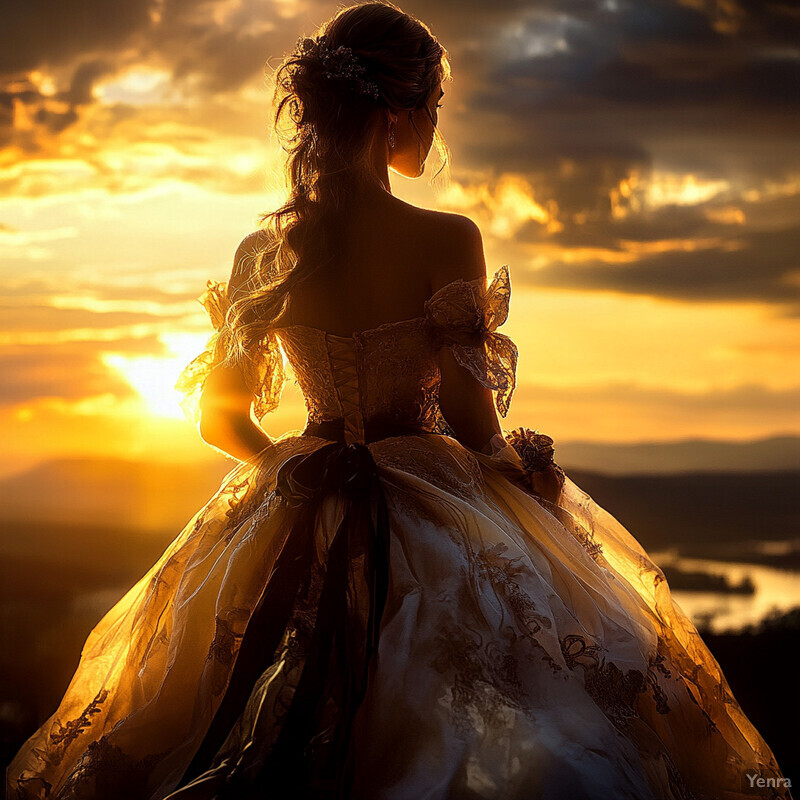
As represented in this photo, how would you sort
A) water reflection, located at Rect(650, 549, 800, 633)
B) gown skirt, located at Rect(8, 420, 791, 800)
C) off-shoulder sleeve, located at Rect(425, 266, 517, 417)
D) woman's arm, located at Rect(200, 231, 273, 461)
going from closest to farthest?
gown skirt, located at Rect(8, 420, 791, 800)
off-shoulder sleeve, located at Rect(425, 266, 517, 417)
woman's arm, located at Rect(200, 231, 273, 461)
water reflection, located at Rect(650, 549, 800, 633)

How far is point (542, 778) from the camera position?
1287 mm

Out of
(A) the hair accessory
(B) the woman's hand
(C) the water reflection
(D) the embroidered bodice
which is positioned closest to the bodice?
(D) the embroidered bodice

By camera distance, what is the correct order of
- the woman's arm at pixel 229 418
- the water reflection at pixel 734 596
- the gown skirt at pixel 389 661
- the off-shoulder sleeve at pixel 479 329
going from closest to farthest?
the gown skirt at pixel 389 661, the off-shoulder sleeve at pixel 479 329, the woman's arm at pixel 229 418, the water reflection at pixel 734 596

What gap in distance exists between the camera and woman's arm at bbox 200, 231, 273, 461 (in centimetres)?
209

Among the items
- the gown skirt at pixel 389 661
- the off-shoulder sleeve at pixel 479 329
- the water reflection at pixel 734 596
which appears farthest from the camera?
the water reflection at pixel 734 596

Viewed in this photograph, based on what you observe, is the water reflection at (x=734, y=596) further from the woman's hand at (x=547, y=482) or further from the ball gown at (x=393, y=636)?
the ball gown at (x=393, y=636)

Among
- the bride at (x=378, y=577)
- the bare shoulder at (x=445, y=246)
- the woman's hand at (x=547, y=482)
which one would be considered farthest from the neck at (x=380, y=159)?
the woman's hand at (x=547, y=482)

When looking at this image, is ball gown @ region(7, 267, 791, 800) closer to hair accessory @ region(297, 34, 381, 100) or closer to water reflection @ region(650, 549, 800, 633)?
hair accessory @ region(297, 34, 381, 100)

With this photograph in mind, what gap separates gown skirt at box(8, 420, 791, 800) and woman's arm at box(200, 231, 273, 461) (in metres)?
0.05

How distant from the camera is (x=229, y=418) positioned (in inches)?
82.3

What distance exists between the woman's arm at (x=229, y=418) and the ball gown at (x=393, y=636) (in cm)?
4

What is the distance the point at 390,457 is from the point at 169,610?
0.60 m

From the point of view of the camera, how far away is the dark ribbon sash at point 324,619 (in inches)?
56.8

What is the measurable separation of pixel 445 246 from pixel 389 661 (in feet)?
3.16
